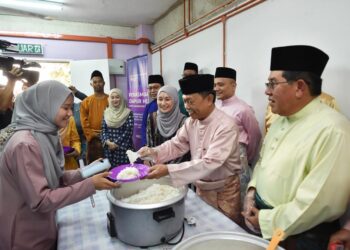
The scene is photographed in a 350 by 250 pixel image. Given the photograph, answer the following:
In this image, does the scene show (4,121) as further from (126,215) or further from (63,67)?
(63,67)

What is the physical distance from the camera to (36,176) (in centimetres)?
105

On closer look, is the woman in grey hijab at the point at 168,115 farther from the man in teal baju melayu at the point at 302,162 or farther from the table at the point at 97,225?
the man in teal baju melayu at the point at 302,162

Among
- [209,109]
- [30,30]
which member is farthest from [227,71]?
[30,30]

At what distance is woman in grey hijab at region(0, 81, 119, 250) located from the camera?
3.41 ft

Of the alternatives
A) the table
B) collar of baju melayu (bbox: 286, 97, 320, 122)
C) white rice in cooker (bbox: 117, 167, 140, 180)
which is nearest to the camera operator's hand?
the table

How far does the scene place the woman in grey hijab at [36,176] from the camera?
1.04 meters

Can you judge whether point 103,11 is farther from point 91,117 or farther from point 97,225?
point 97,225

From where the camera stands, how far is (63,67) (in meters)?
5.17

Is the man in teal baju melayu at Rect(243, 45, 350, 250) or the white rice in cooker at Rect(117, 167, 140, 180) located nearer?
the man in teal baju melayu at Rect(243, 45, 350, 250)

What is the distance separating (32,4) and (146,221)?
174 inches

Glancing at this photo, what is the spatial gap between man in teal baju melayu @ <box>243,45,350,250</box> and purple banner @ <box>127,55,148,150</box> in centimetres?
386

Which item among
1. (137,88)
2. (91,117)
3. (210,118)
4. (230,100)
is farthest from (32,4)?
(210,118)

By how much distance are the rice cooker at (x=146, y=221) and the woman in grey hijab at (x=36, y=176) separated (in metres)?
0.17

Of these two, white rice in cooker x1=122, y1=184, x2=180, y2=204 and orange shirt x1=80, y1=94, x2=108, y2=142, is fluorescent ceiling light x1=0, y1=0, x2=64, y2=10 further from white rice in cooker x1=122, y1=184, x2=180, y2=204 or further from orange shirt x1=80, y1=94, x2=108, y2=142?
white rice in cooker x1=122, y1=184, x2=180, y2=204
